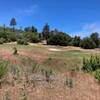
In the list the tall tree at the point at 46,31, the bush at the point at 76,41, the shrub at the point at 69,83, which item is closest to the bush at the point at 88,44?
the bush at the point at 76,41

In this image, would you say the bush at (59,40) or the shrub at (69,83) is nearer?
the shrub at (69,83)

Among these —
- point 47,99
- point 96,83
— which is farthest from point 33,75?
point 96,83

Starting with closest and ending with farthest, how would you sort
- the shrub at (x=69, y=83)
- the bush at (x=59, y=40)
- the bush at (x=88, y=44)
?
the shrub at (x=69, y=83), the bush at (x=88, y=44), the bush at (x=59, y=40)

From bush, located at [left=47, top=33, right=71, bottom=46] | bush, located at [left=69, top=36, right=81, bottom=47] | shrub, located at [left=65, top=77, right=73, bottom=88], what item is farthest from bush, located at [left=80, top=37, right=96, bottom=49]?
shrub, located at [left=65, top=77, right=73, bottom=88]

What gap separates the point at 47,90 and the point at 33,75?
1.11 m

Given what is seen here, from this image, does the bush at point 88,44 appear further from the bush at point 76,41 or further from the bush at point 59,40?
the bush at point 59,40

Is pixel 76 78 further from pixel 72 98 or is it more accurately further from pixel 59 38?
pixel 59 38

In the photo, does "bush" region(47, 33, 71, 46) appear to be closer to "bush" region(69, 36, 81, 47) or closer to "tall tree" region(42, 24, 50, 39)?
"bush" region(69, 36, 81, 47)

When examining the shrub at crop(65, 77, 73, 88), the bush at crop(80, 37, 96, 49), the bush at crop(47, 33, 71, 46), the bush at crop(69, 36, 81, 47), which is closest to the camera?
the shrub at crop(65, 77, 73, 88)

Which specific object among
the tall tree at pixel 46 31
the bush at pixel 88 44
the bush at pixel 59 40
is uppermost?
the tall tree at pixel 46 31

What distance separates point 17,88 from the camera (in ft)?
28.2

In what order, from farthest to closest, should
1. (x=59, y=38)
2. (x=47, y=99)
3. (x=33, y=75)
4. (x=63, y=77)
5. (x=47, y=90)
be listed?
(x=59, y=38), (x=63, y=77), (x=33, y=75), (x=47, y=90), (x=47, y=99)

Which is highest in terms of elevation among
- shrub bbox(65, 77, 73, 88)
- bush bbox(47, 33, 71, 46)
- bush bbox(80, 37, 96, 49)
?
bush bbox(47, 33, 71, 46)

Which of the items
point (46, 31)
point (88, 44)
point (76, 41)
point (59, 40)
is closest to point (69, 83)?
point (88, 44)
